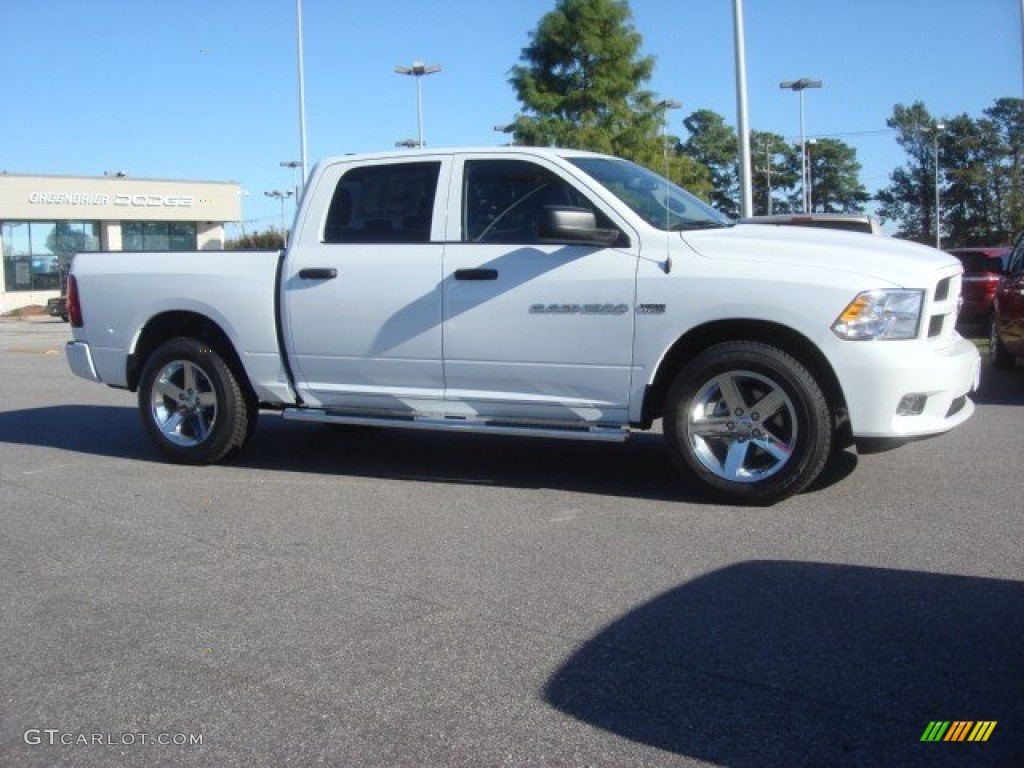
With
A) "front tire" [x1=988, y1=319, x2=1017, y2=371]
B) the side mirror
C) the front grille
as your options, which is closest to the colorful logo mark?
the front grille

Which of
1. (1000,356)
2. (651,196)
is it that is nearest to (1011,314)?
(1000,356)

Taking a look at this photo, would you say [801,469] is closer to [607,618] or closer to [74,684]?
[607,618]

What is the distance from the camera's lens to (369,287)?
6.64 m

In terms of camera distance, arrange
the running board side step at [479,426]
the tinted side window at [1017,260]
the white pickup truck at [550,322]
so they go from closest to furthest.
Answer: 1. the white pickup truck at [550,322]
2. the running board side step at [479,426]
3. the tinted side window at [1017,260]

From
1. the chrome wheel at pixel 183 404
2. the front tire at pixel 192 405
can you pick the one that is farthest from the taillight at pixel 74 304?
the chrome wheel at pixel 183 404

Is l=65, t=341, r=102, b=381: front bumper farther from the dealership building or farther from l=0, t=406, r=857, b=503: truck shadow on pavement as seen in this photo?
the dealership building

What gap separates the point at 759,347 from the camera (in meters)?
5.79

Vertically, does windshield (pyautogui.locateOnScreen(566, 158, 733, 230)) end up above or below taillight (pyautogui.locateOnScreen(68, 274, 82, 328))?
above

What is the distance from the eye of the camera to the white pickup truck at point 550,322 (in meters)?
5.62

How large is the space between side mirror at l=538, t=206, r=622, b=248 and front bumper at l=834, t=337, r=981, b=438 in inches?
58.0

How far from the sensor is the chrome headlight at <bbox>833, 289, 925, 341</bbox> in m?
5.50

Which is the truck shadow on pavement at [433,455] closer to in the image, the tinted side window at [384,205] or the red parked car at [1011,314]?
the tinted side window at [384,205]

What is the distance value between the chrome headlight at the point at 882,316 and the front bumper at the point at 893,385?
0.05 metres

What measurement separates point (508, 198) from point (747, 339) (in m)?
1.68
